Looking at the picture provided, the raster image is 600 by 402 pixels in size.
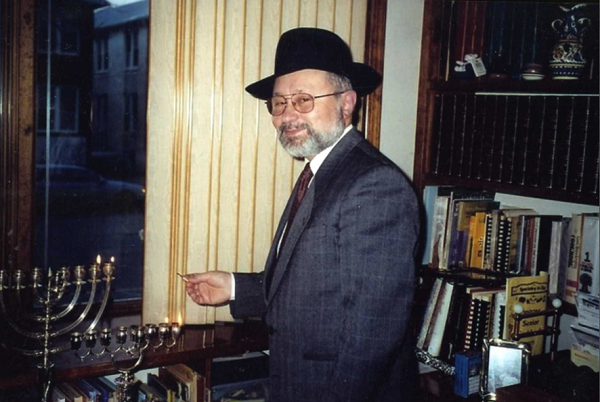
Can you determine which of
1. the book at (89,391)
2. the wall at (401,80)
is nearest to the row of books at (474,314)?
the wall at (401,80)

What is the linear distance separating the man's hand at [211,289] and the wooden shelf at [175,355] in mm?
161

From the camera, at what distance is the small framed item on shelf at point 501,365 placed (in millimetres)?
1640

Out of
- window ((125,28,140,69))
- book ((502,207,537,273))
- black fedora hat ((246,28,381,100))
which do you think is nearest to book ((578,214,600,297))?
book ((502,207,537,273))

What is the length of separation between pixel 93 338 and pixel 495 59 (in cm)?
172

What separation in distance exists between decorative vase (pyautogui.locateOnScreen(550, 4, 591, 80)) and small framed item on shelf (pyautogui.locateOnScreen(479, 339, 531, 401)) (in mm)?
887

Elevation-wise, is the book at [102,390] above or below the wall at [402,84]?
below

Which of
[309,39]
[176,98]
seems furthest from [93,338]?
[309,39]

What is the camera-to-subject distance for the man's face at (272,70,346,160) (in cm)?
157

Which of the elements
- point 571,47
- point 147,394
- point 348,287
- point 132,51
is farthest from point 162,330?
point 132,51

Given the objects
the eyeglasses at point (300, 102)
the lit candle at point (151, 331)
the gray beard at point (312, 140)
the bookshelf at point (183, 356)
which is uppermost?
the eyeglasses at point (300, 102)

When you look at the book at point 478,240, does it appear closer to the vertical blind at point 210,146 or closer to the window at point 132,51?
the vertical blind at point 210,146

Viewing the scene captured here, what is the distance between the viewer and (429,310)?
6.70ft

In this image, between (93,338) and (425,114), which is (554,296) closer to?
(425,114)

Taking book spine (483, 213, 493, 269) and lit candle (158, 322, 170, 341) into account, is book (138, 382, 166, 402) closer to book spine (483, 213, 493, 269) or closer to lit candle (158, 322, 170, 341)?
lit candle (158, 322, 170, 341)
